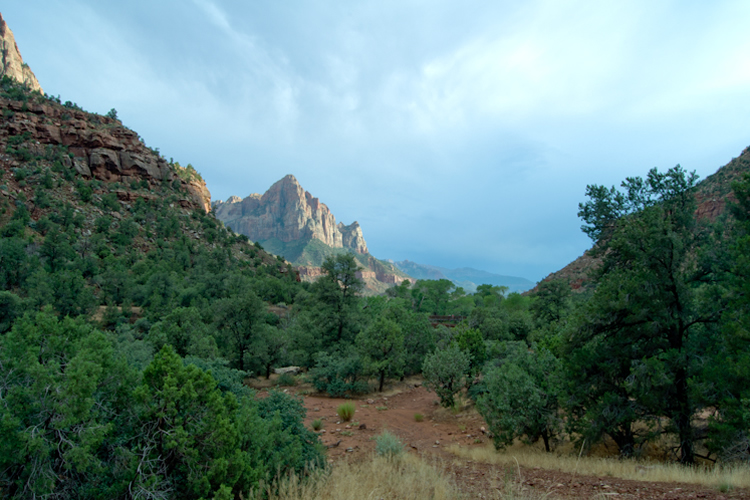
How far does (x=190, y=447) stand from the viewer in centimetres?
468

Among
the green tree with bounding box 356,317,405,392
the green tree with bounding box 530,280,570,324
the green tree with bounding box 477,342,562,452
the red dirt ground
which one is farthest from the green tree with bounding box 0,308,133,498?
the green tree with bounding box 530,280,570,324

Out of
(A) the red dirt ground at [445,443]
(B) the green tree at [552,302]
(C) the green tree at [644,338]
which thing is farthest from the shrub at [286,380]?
(B) the green tree at [552,302]

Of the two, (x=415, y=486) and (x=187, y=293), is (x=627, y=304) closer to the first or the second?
(x=415, y=486)

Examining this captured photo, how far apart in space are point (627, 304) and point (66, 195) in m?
61.3

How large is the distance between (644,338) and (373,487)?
8161mm

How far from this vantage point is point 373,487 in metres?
5.82

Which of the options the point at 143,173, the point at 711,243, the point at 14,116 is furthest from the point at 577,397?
the point at 14,116

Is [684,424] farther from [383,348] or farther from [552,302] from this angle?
[552,302]

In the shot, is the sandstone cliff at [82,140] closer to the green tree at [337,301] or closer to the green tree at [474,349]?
the green tree at [337,301]

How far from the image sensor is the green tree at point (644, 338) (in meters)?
8.30

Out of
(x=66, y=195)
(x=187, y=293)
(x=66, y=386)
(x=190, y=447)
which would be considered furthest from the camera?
(x=66, y=195)

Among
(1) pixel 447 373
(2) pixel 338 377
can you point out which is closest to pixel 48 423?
(1) pixel 447 373

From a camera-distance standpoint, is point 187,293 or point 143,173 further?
point 143,173

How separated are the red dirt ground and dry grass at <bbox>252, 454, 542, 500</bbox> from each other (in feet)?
1.90
